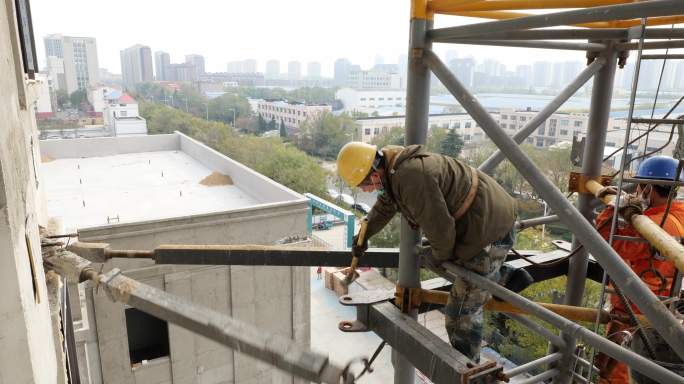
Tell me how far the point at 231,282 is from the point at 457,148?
33.8 meters

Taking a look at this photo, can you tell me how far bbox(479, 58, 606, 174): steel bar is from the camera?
4.63m

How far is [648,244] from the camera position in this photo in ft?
13.1

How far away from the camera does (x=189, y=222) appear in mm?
10898

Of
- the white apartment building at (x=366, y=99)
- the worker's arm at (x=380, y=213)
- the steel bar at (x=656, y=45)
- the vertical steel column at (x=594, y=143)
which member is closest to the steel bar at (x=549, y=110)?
the vertical steel column at (x=594, y=143)

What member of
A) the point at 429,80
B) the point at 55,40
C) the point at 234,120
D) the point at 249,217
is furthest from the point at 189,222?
the point at 55,40

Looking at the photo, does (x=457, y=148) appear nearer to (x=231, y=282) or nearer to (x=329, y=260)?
(x=231, y=282)

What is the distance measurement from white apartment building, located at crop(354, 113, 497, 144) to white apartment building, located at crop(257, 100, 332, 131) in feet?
28.5

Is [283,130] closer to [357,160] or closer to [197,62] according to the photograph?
[357,160]

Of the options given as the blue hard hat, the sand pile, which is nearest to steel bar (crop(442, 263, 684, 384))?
the blue hard hat

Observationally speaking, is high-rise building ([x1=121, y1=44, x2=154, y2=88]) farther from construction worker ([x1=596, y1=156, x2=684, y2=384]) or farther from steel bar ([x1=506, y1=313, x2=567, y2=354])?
construction worker ([x1=596, y1=156, x2=684, y2=384])

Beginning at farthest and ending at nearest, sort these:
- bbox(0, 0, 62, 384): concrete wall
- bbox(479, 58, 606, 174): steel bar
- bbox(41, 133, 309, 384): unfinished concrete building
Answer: bbox(41, 133, 309, 384): unfinished concrete building, bbox(479, 58, 606, 174): steel bar, bbox(0, 0, 62, 384): concrete wall

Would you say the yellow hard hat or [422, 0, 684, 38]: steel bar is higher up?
[422, 0, 684, 38]: steel bar

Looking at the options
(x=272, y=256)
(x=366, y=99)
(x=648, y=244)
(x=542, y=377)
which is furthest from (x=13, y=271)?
(x=366, y=99)

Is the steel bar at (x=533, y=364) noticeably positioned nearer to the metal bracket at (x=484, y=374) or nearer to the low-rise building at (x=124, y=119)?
the metal bracket at (x=484, y=374)
